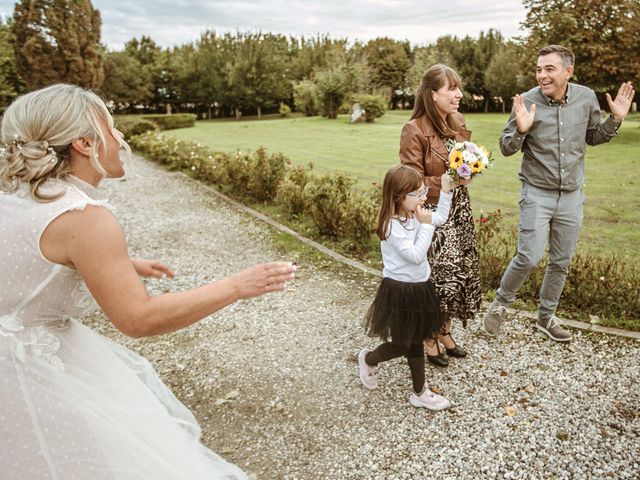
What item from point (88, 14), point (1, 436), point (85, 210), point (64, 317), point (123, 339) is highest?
point (88, 14)

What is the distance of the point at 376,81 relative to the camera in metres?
48.5

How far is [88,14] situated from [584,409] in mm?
29154

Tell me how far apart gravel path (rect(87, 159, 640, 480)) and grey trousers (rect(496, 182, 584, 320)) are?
0.63m

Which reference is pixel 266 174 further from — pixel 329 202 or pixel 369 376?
pixel 369 376

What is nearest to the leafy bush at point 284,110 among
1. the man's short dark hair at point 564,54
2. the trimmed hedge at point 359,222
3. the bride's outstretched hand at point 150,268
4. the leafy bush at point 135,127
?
the leafy bush at point 135,127

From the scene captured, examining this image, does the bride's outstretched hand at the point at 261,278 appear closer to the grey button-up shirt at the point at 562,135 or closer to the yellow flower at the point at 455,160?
the yellow flower at the point at 455,160

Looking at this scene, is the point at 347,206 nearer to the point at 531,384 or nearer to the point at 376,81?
the point at 531,384

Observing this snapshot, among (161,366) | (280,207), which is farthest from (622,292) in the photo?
(280,207)

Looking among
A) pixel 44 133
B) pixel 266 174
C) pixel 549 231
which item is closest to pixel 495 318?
pixel 549 231

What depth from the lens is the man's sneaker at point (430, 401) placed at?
3643mm

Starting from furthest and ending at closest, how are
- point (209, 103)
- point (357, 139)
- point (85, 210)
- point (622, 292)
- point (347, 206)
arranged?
point (209, 103) < point (357, 139) < point (347, 206) < point (622, 292) < point (85, 210)

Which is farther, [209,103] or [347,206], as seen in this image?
[209,103]

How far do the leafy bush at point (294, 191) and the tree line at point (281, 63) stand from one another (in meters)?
15.2

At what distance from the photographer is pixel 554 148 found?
4.24m
